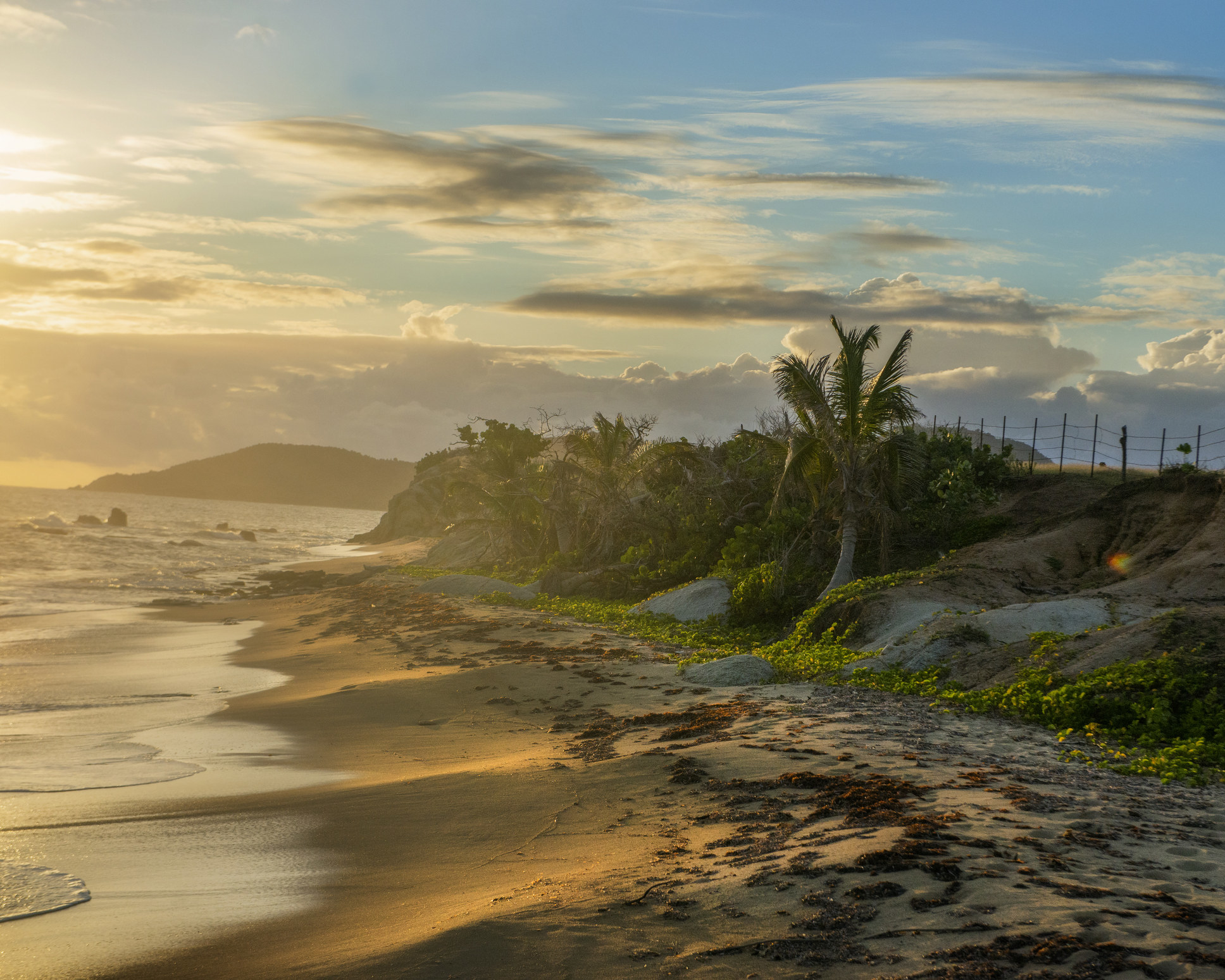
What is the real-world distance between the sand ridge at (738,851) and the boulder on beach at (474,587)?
15.5 meters

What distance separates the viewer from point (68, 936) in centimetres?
548

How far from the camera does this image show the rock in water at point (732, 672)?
12602 millimetres

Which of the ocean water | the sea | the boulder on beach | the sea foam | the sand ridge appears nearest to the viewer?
the sand ridge

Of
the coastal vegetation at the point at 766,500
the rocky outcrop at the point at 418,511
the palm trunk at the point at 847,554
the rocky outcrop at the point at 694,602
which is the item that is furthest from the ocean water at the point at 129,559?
the palm trunk at the point at 847,554

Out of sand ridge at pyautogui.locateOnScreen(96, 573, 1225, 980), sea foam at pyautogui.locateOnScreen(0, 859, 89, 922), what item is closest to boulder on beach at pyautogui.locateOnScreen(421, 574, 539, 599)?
sand ridge at pyautogui.locateOnScreen(96, 573, 1225, 980)

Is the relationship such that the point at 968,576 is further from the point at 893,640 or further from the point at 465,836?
the point at 465,836

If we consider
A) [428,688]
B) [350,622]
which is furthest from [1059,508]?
[350,622]

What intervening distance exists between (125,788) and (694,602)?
43.8 feet

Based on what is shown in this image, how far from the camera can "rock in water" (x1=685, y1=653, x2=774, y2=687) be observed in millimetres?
12602

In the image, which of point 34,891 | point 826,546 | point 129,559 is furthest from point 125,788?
point 129,559

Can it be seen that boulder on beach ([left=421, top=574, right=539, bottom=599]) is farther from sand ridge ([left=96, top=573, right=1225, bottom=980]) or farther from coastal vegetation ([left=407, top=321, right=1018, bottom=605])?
sand ridge ([left=96, top=573, right=1225, bottom=980])

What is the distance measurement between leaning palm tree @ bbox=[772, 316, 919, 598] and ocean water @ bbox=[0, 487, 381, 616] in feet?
79.6

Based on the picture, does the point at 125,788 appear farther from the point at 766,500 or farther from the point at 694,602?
the point at 766,500

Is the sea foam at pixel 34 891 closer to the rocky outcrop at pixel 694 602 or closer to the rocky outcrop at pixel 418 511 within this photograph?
the rocky outcrop at pixel 694 602
